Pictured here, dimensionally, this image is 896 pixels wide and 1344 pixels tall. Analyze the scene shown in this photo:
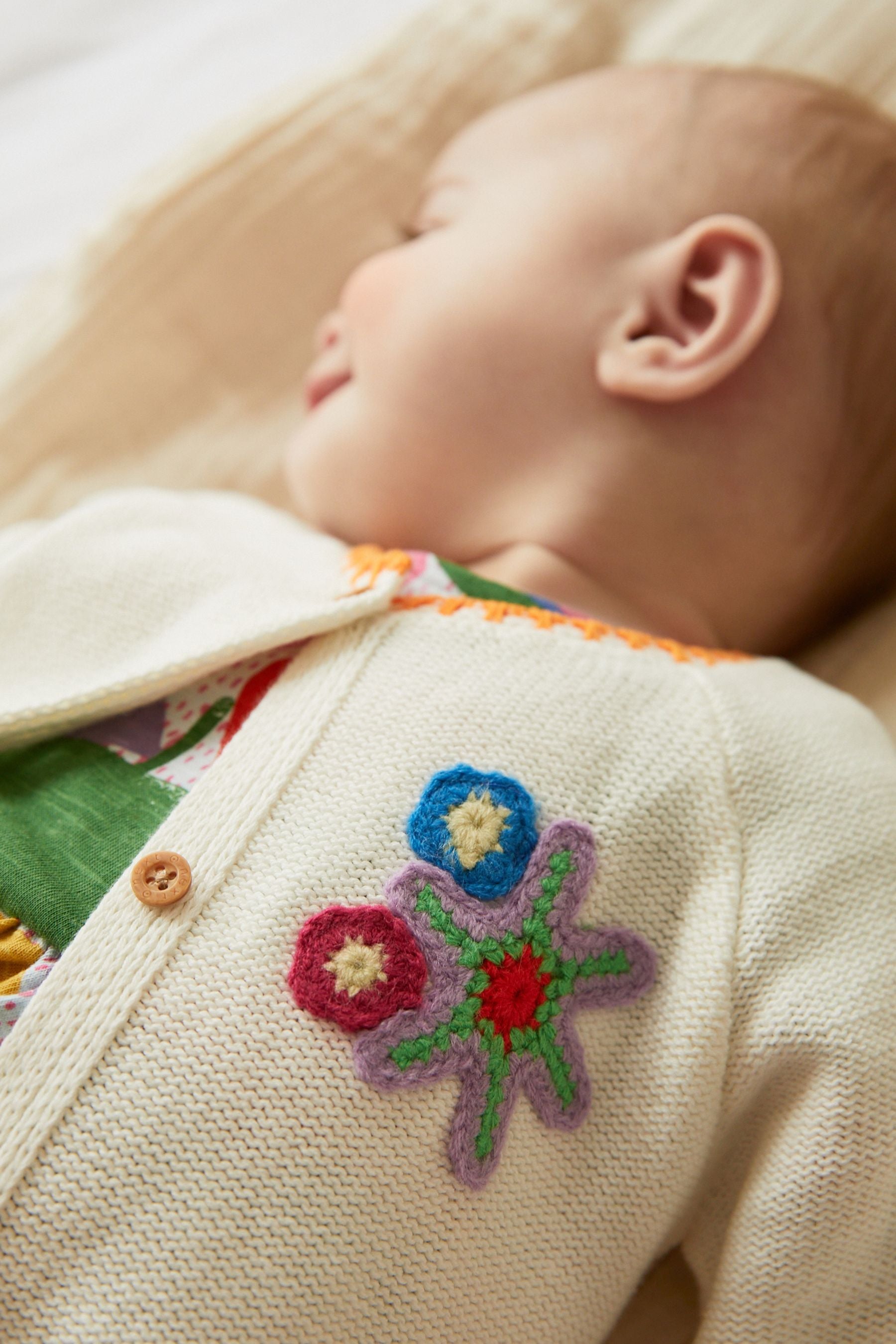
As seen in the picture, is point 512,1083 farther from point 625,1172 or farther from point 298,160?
point 298,160

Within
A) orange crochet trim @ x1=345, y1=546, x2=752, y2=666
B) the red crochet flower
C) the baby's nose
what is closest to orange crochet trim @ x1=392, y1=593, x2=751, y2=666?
orange crochet trim @ x1=345, y1=546, x2=752, y2=666

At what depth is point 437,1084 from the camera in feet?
2.27

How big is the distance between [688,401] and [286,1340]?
802 millimetres

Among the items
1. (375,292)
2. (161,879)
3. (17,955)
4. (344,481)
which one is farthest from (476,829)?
(375,292)

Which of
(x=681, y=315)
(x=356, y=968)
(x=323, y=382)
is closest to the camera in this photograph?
(x=356, y=968)

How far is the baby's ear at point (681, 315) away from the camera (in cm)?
96

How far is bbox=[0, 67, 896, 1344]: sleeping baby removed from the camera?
2.16 ft

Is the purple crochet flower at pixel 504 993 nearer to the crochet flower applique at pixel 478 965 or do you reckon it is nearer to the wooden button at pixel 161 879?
the crochet flower applique at pixel 478 965

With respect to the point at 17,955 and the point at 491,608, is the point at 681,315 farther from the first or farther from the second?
the point at 17,955

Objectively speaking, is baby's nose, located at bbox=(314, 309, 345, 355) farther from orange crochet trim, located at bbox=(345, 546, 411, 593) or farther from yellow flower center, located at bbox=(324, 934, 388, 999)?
yellow flower center, located at bbox=(324, 934, 388, 999)

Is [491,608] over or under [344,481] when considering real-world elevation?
under

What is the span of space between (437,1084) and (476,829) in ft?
0.54

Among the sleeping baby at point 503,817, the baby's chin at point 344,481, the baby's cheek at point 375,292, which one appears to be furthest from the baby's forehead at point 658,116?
the baby's chin at point 344,481

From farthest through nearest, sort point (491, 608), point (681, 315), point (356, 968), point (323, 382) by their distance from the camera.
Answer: point (323, 382), point (681, 315), point (491, 608), point (356, 968)
